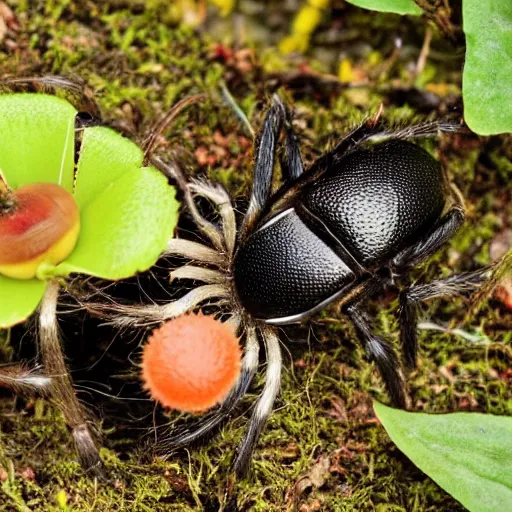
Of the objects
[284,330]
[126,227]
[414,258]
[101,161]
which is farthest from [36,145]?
[414,258]

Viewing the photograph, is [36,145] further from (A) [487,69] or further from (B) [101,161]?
(A) [487,69]

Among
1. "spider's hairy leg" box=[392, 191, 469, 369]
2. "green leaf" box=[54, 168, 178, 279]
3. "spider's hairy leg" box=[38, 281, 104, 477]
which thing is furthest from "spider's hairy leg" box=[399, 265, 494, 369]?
"spider's hairy leg" box=[38, 281, 104, 477]

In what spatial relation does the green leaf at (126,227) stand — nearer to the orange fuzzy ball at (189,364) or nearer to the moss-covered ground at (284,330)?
the orange fuzzy ball at (189,364)

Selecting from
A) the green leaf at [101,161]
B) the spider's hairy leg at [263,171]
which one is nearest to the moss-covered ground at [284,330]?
the spider's hairy leg at [263,171]

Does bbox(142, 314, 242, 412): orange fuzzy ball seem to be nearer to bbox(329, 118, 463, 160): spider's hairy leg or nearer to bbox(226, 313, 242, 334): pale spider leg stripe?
bbox(226, 313, 242, 334): pale spider leg stripe

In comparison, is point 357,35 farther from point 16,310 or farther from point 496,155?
point 16,310
